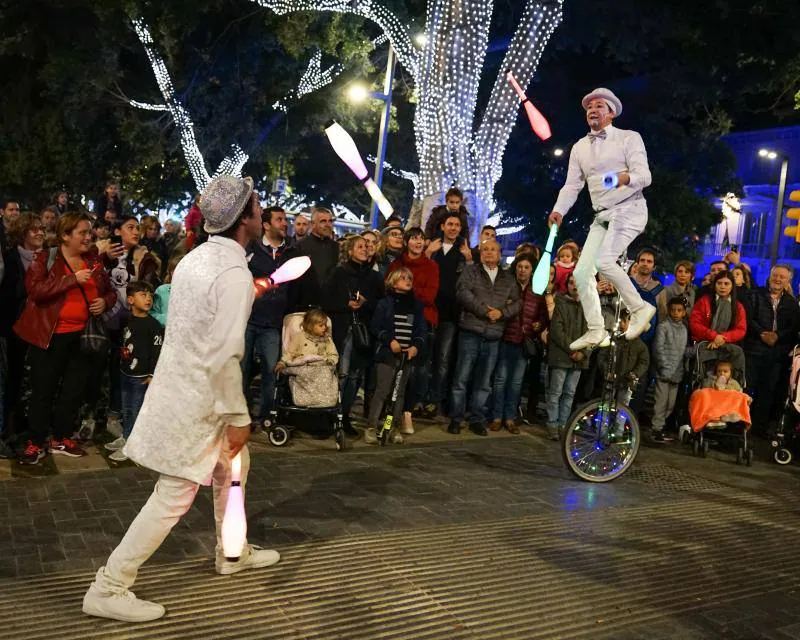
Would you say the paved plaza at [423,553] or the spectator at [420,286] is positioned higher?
the spectator at [420,286]

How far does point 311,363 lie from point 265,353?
0.51m

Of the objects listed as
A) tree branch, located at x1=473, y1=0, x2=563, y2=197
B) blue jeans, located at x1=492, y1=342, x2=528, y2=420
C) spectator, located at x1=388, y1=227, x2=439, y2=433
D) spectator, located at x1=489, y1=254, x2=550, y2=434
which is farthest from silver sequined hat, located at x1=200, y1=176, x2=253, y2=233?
tree branch, located at x1=473, y1=0, x2=563, y2=197

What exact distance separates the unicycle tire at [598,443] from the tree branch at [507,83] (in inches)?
332

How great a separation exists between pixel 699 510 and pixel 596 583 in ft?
7.37

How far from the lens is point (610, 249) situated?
21.7ft

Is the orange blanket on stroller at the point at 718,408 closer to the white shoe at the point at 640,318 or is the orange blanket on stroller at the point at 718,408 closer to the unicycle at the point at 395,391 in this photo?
the white shoe at the point at 640,318

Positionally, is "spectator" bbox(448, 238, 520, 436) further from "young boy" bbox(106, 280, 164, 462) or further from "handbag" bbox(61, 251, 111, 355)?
"handbag" bbox(61, 251, 111, 355)

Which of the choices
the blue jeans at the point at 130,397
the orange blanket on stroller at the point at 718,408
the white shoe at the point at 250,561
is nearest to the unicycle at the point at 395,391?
the blue jeans at the point at 130,397

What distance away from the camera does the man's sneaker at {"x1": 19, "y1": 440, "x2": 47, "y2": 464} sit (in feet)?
22.3

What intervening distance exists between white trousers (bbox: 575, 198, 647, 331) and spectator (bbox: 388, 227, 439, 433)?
2331mm

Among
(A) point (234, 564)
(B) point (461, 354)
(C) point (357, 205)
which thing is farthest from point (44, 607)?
(C) point (357, 205)

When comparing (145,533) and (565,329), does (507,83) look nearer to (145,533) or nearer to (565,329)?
(565,329)

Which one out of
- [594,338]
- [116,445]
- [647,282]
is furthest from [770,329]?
[116,445]

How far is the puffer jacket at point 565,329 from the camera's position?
9.32 metres
